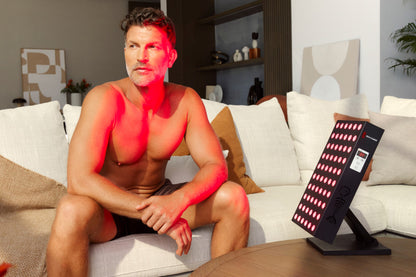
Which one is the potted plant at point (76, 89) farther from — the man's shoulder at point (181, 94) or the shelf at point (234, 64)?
the man's shoulder at point (181, 94)

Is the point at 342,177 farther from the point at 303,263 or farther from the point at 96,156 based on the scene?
the point at 96,156

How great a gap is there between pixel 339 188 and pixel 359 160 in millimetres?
87

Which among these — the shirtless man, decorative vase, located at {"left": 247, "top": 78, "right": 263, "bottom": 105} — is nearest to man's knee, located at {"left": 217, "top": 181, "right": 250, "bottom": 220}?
the shirtless man

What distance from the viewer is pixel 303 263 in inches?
43.6

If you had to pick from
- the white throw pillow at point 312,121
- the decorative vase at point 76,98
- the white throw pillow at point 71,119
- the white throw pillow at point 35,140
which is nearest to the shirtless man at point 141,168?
the white throw pillow at point 35,140

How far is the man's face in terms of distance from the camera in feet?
5.07

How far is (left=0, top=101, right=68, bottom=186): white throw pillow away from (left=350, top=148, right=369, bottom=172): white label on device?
1335mm

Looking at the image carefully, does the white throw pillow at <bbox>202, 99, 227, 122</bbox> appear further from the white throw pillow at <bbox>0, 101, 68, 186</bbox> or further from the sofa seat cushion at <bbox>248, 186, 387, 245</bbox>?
the white throw pillow at <bbox>0, 101, 68, 186</bbox>

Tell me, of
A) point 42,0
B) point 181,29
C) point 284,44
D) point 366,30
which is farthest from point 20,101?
point 366,30

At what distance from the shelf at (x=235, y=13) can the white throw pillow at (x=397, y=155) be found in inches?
109

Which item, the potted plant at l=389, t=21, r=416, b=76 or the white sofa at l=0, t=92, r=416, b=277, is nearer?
the white sofa at l=0, t=92, r=416, b=277

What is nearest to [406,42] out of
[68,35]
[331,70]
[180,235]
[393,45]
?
[393,45]

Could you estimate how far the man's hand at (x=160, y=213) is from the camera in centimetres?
137

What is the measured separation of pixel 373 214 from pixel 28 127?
166 cm
